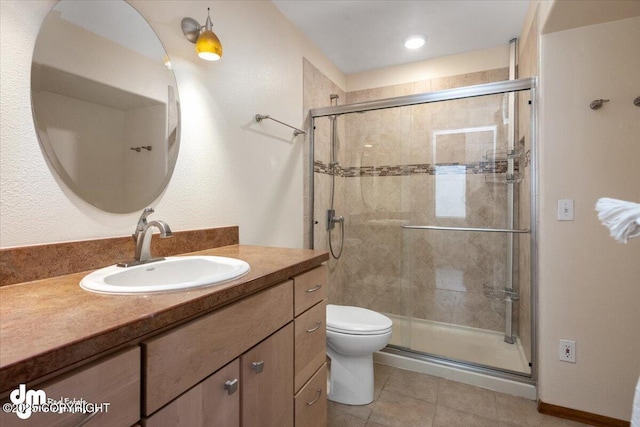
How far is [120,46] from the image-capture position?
1167 mm

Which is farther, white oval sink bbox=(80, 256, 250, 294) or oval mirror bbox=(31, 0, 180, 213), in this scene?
oval mirror bbox=(31, 0, 180, 213)

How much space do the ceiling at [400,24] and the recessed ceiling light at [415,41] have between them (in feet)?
0.13

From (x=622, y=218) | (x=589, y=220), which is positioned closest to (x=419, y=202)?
(x=589, y=220)

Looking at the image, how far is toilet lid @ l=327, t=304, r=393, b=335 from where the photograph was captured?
5.64 ft

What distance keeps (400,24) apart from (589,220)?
5.86 feet

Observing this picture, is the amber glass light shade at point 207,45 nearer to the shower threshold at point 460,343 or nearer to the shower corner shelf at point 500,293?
the shower threshold at point 460,343

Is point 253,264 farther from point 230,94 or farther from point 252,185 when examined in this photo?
point 230,94

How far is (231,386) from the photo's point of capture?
2.78 ft

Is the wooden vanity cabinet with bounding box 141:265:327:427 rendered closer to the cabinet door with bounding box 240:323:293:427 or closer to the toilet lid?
the cabinet door with bounding box 240:323:293:427

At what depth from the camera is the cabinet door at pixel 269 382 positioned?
92cm

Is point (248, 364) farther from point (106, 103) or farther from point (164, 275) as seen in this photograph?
point (106, 103)

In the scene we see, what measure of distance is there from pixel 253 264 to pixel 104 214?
0.58 meters

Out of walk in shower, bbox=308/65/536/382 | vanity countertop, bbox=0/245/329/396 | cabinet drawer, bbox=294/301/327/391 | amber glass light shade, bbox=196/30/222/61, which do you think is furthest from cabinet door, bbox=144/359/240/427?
walk in shower, bbox=308/65/536/382

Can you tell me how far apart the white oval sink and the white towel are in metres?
0.97
